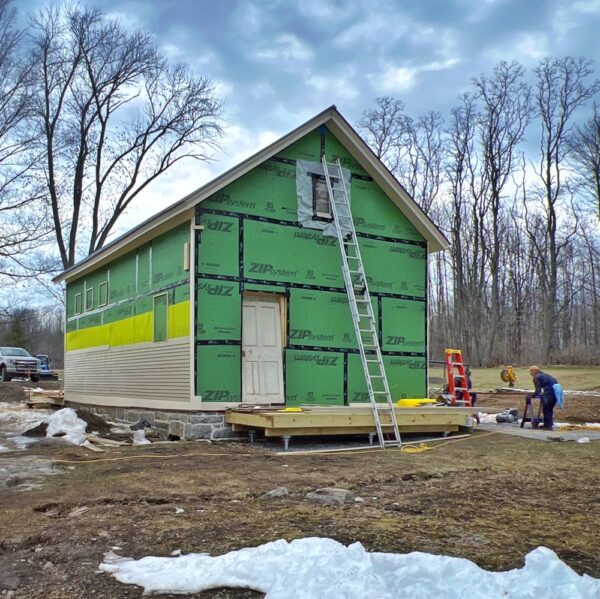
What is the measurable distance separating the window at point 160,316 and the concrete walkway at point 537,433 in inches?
262

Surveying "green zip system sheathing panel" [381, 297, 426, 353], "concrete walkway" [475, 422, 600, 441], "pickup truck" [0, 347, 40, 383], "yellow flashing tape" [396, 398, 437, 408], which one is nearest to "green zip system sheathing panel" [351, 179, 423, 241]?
"green zip system sheathing panel" [381, 297, 426, 353]

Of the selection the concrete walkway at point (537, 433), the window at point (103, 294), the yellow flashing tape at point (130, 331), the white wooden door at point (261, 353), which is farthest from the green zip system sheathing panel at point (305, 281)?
the window at point (103, 294)

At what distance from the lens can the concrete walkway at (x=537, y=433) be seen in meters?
11.0

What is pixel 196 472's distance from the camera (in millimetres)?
7570

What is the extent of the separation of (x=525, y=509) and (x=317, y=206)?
8034 mm

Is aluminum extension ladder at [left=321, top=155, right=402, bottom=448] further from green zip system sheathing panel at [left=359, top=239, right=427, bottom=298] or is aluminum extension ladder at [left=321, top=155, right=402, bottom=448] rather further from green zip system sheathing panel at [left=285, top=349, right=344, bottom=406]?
green zip system sheathing panel at [left=285, top=349, right=344, bottom=406]

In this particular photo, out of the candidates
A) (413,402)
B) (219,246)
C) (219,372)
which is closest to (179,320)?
(219,372)

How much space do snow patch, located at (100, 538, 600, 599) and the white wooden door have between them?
735 centimetres

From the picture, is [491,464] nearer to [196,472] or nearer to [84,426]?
[196,472]

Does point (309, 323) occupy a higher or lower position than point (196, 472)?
higher

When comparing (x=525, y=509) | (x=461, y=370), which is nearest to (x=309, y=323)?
(x=461, y=370)

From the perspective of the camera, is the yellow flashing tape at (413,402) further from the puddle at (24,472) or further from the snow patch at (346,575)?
the snow patch at (346,575)

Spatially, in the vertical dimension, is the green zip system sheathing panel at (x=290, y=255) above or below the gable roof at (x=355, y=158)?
below

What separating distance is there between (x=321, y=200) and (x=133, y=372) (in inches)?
212
